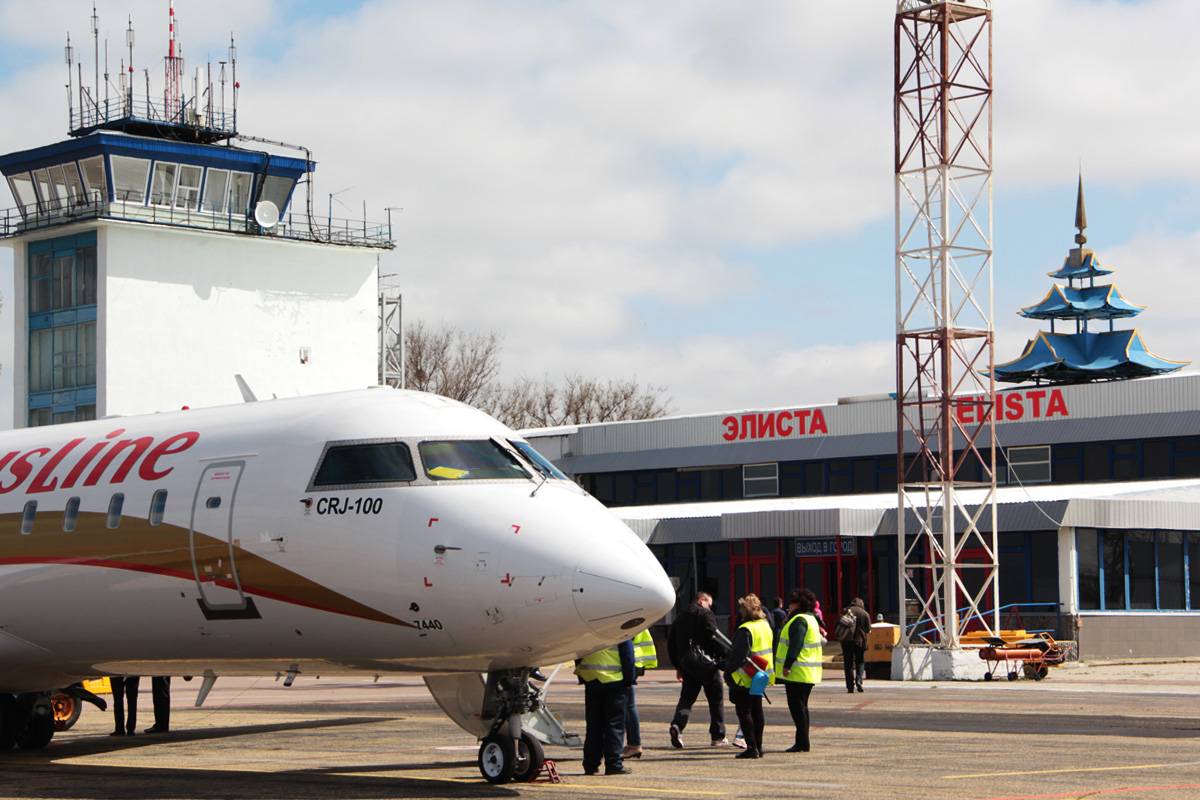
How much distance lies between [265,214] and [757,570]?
25.4 metres

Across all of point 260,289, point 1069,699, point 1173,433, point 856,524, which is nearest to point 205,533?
point 1069,699

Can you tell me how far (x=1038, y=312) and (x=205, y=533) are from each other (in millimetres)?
55816

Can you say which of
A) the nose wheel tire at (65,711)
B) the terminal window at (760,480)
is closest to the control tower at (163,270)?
the terminal window at (760,480)

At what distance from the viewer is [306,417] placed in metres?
18.8

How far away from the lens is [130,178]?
2527 inches

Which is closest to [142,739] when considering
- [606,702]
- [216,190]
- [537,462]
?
[606,702]

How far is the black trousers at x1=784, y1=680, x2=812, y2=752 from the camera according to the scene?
829 inches

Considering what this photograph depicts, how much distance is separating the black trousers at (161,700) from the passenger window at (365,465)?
30.9 ft

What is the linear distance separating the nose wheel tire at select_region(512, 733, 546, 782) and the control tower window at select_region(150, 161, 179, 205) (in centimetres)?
5074

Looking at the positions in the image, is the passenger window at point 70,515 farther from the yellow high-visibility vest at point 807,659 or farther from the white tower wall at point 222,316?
the white tower wall at point 222,316

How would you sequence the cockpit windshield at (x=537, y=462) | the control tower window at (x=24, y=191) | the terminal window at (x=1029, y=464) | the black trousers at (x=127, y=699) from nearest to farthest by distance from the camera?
the cockpit windshield at (x=537, y=462) → the black trousers at (x=127, y=699) → the terminal window at (x=1029, y=464) → the control tower window at (x=24, y=191)

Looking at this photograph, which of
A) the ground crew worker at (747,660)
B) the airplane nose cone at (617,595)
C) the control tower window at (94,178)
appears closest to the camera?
the airplane nose cone at (617,595)

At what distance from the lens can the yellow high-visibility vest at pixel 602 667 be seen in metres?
18.6

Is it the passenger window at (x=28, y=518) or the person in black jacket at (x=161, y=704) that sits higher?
the passenger window at (x=28, y=518)
